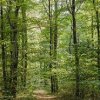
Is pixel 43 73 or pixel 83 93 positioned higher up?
pixel 43 73

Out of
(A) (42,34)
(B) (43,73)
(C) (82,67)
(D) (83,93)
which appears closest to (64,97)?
(D) (83,93)

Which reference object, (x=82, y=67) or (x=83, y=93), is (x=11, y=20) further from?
(x=83, y=93)

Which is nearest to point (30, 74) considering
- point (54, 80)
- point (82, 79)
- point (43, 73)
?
point (43, 73)

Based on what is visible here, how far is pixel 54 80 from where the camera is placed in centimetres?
2664

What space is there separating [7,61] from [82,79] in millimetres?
6042

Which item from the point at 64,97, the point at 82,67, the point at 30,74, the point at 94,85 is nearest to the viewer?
the point at 94,85

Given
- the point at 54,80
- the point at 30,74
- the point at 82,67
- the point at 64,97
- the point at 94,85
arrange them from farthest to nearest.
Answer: the point at 54,80 < the point at 64,97 < the point at 30,74 < the point at 82,67 < the point at 94,85

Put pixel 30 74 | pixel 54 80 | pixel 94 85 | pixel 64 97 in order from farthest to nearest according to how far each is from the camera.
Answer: pixel 54 80, pixel 64 97, pixel 30 74, pixel 94 85

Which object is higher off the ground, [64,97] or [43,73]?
[43,73]

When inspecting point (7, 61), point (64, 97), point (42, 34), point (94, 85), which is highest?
point (42, 34)

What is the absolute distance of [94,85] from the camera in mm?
14992

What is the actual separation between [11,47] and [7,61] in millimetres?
2478

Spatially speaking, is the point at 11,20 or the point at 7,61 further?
the point at 7,61

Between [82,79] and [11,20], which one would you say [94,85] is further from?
[11,20]
